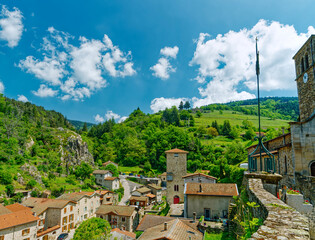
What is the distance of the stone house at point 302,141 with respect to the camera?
1454cm

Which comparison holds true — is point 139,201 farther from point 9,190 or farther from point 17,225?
point 9,190

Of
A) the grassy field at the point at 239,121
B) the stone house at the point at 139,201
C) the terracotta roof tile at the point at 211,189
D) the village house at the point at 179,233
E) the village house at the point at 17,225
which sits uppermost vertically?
the grassy field at the point at 239,121

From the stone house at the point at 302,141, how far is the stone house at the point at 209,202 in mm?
6522

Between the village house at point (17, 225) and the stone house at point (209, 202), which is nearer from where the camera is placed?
the stone house at point (209, 202)

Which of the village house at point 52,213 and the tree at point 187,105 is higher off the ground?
the tree at point 187,105

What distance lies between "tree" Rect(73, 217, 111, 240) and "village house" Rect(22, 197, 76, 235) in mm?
A: 7711

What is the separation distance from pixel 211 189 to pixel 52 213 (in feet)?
90.4

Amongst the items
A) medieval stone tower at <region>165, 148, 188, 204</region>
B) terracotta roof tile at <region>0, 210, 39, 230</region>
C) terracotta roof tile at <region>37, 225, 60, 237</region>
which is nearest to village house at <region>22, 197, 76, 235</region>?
terracotta roof tile at <region>37, 225, 60, 237</region>

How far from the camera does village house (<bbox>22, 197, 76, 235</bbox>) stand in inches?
1287

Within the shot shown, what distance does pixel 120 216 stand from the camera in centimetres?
3538

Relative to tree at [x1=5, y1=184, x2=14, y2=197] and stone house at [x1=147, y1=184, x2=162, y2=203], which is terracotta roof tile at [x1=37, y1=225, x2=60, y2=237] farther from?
stone house at [x1=147, y1=184, x2=162, y2=203]

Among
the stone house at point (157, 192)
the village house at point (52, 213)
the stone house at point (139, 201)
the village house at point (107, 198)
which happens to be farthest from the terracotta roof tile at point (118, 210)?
the stone house at point (157, 192)

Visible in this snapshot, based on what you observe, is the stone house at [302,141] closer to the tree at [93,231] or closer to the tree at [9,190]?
the tree at [93,231]

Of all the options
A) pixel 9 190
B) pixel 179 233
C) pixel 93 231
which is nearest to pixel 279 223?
pixel 179 233
